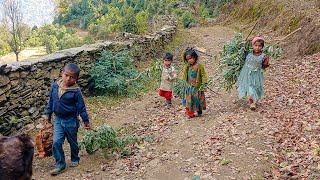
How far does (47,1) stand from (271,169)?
92749mm

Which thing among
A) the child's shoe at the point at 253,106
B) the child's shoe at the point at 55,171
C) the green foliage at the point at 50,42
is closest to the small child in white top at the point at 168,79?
the child's shoe at the point at 253,106

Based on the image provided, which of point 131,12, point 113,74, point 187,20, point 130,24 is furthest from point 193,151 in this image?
point 187,20

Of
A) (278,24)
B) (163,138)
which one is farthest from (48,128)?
(278,24)

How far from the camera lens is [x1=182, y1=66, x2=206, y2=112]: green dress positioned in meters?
7.50

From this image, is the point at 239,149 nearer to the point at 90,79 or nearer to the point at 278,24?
the point at 90,79

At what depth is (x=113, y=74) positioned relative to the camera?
33.1ft

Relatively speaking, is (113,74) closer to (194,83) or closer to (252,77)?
(194,83)

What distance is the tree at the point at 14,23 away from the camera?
171ft

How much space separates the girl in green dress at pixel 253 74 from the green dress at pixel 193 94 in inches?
32.6

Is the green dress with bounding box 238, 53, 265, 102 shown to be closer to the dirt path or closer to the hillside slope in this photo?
the dirt path

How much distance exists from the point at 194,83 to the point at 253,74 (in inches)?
45.6

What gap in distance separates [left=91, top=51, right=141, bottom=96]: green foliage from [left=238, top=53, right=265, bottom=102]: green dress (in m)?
3.46

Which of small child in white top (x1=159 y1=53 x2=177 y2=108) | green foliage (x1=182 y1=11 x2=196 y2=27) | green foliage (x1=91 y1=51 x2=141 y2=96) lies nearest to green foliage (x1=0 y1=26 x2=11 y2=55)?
green foliage (x1=182 y1=11 x2=196 y2=27)

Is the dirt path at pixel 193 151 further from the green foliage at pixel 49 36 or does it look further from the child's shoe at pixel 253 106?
the green foliage at pixel 49 36
